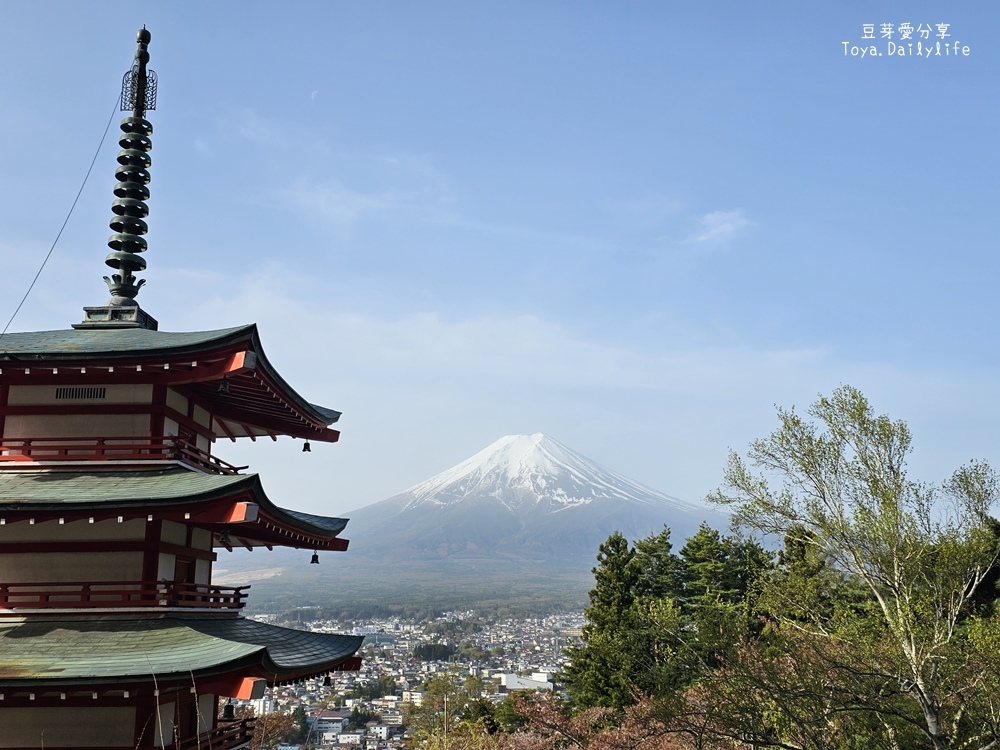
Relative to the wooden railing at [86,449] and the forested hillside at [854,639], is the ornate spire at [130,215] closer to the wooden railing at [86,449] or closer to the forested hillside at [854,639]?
the wooden railing at [86,449]

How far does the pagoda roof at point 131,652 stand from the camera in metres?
9.26

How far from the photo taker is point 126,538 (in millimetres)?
11016

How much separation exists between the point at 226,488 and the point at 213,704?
4.29 m

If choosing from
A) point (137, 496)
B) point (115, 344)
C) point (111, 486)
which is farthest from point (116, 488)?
point (115, 344)

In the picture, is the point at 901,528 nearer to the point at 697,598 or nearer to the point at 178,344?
the point at 178,344

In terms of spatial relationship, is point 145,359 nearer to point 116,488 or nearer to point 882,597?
point 116,488

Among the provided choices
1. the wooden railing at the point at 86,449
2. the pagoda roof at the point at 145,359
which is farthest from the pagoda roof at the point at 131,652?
the pagoda roof at the point at 145,359

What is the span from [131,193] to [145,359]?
3.77m

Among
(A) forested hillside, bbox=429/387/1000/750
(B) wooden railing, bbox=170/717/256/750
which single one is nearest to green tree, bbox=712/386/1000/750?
(A) forested hillside, bbox=429/387/1000/750

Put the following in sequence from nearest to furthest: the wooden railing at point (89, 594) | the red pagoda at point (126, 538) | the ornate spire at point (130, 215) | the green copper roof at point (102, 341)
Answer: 1. the red pagoda at point (126, 538)
2. the wooden railing at point (89, 594)
3. the green copper roof at point (102, 341)
4. the ornate spire at point (130, 215)

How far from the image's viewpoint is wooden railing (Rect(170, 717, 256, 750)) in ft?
37.2

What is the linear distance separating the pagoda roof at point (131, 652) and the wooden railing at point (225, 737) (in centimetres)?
153

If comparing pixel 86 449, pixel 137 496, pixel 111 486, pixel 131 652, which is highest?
pixel 86 449

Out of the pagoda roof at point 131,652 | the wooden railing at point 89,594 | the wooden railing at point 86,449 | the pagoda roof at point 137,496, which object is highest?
the wooden railing at point 86,449
